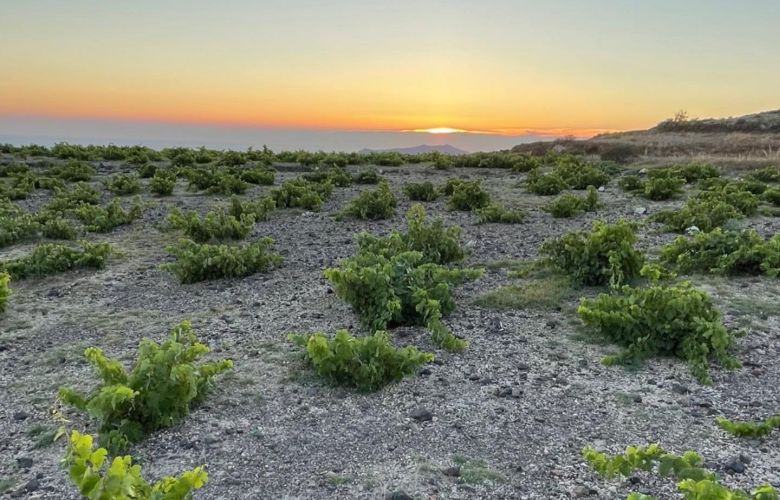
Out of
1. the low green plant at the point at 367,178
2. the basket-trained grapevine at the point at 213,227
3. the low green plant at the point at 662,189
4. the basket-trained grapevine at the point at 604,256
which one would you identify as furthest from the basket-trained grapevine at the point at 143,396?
the low green plant at the point at 367,178

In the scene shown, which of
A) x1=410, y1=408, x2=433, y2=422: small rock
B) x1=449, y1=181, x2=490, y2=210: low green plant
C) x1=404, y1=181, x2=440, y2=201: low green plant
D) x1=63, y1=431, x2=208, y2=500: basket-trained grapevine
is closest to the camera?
x1=63, y1=431, x2=208, y2=500: basket-trained grapevine

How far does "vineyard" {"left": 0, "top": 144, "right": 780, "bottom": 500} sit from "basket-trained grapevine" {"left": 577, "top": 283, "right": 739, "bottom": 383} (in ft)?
0.06

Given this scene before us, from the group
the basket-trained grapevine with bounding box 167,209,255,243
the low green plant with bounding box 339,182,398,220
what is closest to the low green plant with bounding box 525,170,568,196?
the low green plant with bounding box 339,182,398,220

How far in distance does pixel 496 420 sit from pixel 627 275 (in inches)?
131

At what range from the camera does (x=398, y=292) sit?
597 centimetres

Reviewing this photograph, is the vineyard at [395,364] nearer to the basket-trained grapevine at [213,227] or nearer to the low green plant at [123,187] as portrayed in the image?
the basket-trained grapevine at [213,227]

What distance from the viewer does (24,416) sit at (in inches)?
177

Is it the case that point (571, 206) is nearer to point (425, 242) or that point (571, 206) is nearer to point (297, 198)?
point (425, 242)

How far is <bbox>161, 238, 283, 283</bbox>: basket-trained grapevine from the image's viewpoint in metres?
7.57

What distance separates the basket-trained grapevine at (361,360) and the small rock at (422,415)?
17.0 inches

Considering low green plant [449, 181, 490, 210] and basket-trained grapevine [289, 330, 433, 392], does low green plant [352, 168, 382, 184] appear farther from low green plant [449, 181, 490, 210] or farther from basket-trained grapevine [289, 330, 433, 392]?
basket-trained grapevine [289, 330, 433, 392]

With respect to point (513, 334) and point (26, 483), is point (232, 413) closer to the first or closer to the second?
point (26, 483)

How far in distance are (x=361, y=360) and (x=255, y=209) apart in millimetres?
7138

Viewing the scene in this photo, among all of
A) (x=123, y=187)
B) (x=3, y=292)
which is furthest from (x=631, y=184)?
(x=3, y=292)
